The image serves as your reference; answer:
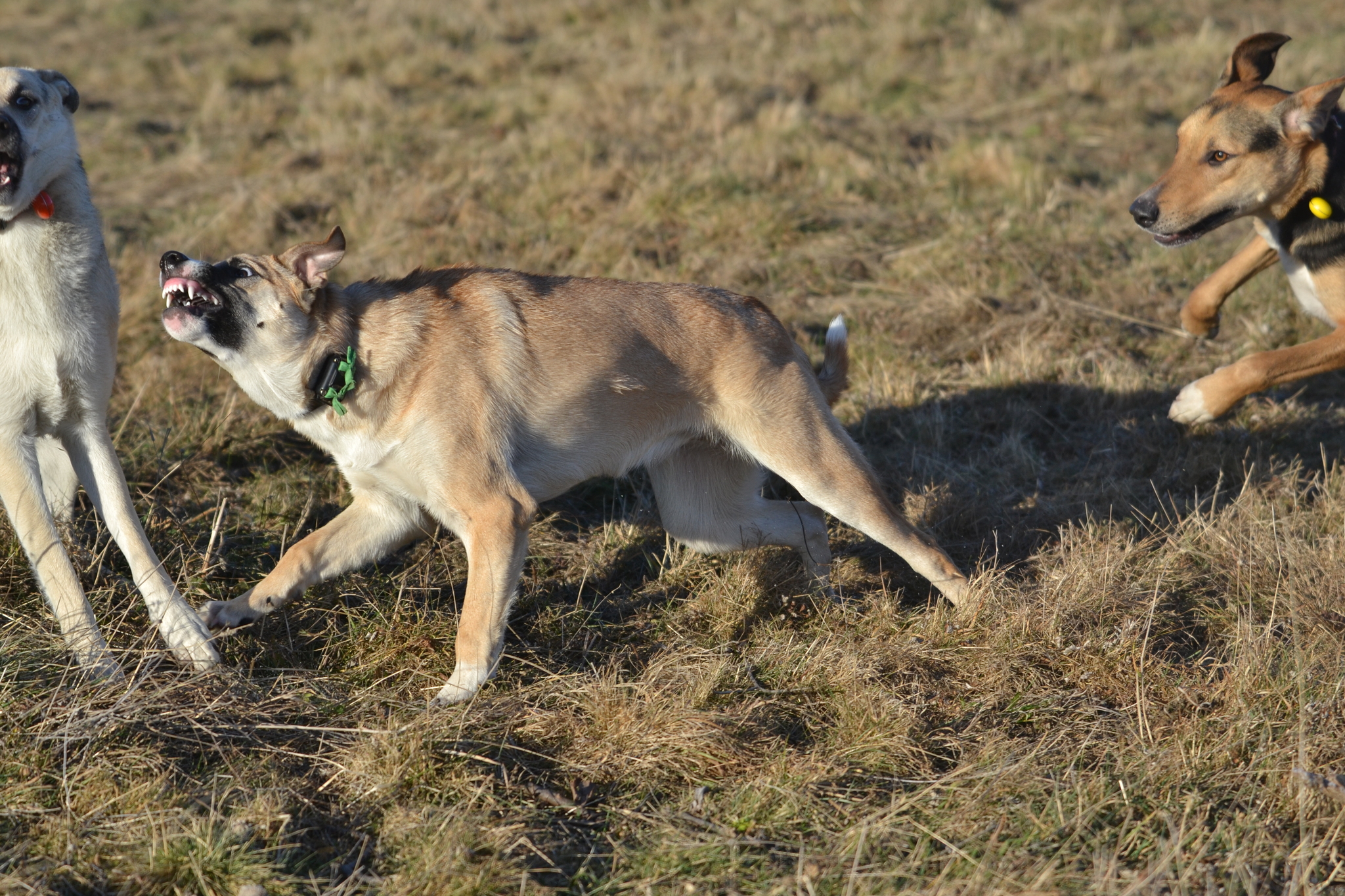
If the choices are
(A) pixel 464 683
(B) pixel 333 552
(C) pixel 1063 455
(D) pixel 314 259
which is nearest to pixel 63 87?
(D) pixel 314 259

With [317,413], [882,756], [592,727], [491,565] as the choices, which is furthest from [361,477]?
[882,756]

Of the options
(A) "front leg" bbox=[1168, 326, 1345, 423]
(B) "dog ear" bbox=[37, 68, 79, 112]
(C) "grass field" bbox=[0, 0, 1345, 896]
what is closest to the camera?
(C) "grass field" bbox=[0, 0, 1345, 896]

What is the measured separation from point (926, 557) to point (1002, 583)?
303mm

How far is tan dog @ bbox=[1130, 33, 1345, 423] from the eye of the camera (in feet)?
15.8

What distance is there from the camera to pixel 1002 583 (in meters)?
4.08

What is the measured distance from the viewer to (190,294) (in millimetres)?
3596

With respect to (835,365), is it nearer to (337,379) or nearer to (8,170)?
(337,379)

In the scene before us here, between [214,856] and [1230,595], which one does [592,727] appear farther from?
[1230,595]

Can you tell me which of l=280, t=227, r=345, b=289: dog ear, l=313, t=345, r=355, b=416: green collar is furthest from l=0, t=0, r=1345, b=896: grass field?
l=280, t=227, r=345, b=289: dog ear

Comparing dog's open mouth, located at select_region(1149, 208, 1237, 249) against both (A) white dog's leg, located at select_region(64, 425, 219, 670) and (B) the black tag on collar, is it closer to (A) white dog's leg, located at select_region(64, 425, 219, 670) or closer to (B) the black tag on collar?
(B) the black tag on collar

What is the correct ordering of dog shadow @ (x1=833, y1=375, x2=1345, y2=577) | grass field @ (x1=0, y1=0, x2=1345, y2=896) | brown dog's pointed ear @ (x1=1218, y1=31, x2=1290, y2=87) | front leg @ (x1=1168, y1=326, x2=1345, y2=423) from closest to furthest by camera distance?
grass field @ (x1=0, y1=0, x2=1345, y2=896) → front leg @ (x1=1168, y1=326, x2=1345, y2=423) → dog shadow @ (x1=833, y1=375, x2=1345, y2=577) → brown dog's pointed ear @ (x1=1218, y1=31, x2=1290, y2=87)

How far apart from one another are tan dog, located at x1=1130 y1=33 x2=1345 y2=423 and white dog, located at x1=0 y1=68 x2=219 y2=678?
14.1 ft

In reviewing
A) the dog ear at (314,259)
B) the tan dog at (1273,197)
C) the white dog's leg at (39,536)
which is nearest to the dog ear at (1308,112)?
the tan dog at (1273,197)

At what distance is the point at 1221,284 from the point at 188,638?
493cm
